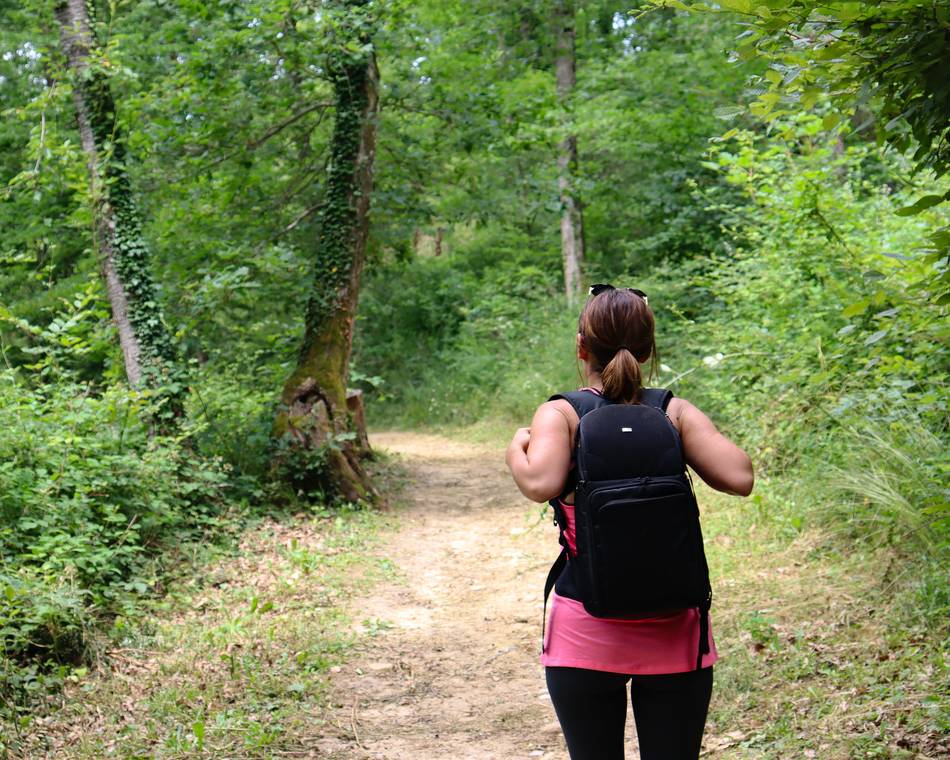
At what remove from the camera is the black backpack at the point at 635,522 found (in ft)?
7.48

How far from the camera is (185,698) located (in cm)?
503

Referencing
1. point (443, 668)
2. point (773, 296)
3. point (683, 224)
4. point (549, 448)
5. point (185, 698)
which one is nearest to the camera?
point (549, 448)

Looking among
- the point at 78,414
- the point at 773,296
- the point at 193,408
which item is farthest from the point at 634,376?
the point at 193,408

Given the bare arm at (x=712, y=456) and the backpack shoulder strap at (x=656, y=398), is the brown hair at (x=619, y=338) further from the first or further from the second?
the bare arm at (x=712, y=456)

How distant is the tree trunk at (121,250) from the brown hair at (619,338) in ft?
22.9

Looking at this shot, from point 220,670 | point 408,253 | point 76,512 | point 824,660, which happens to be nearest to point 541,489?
point 824,660

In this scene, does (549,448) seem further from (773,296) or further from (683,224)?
(683,224)

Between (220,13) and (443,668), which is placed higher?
(220,13)

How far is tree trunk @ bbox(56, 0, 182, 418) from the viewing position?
348 inches

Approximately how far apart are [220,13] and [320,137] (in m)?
3.59

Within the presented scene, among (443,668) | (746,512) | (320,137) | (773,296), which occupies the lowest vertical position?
(443,668)

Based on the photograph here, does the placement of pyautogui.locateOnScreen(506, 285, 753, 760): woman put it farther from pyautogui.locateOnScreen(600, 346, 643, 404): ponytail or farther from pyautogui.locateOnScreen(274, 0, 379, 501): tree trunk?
pyautogui.locateOnScreen(274, 0, 379, 501): tree trunk

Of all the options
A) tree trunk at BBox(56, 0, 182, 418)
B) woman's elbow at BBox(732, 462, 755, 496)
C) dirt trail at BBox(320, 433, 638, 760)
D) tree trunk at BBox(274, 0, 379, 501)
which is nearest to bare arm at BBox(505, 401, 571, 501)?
woman's elbow at BBox(732, 462, 755, 496)

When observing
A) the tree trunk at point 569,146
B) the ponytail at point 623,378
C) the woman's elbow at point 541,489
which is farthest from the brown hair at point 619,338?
the tree trunk at point 569,146
